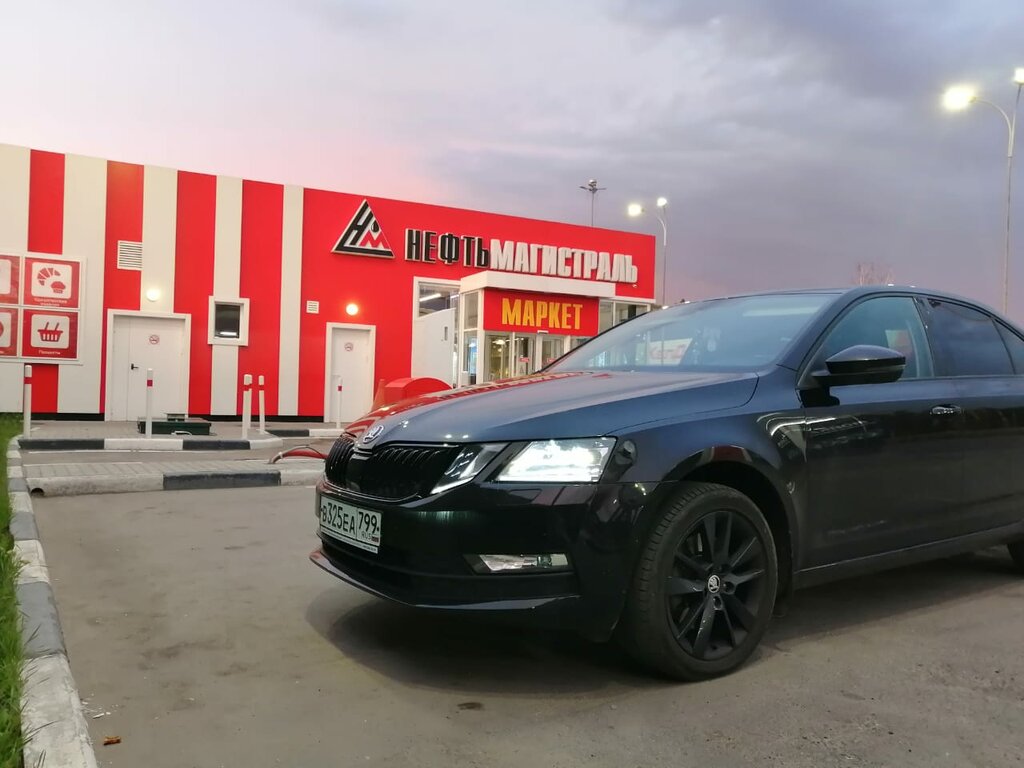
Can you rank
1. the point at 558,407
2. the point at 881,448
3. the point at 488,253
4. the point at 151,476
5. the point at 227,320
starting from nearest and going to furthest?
the point at 558,407, the point at 881,448, the point at 151,476, the point at 227,320, the point at 488,253

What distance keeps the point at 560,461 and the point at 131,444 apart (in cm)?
1020

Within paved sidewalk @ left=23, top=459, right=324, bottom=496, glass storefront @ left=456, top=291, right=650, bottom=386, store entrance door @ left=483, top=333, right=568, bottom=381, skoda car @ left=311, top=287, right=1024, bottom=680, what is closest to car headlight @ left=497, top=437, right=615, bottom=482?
skoda car @ left=311, top=287, right=1024, bottom=680

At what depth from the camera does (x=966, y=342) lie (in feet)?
13.0

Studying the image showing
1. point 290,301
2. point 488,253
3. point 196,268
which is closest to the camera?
point 196,268

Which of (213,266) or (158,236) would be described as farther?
(213,266)

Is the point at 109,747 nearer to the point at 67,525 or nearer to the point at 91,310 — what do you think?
the point at 67,525

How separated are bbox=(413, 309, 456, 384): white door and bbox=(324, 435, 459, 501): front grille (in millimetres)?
13524

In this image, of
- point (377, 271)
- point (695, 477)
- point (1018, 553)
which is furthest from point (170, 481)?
point (377, 271)

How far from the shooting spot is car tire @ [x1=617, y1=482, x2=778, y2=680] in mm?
2588

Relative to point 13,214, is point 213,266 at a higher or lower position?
lower

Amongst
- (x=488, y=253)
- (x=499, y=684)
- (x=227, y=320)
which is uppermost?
(x=488, y=253)

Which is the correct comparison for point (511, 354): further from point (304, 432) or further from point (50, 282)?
point (50, 282)

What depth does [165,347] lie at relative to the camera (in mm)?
16219

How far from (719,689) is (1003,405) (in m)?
2.33
